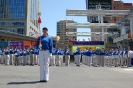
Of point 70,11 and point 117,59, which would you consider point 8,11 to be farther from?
point 117,59

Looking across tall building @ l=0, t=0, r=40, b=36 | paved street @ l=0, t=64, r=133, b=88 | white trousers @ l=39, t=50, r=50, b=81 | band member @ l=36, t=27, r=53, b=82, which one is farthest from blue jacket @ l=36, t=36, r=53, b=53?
tall building @ l=0, t=0, r=40, b=36

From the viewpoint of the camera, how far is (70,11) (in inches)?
1732

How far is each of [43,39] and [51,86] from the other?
2.30 m

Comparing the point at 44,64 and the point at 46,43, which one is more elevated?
the point at 46,43

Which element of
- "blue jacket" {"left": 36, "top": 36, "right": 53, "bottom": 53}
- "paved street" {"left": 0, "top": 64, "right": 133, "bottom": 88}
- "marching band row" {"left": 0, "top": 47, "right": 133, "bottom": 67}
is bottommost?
"paved street" {"left": 0, "top": 64, "right": 133, "bottom": 88}

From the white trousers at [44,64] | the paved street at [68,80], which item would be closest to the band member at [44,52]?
the white trousers at [44,64]

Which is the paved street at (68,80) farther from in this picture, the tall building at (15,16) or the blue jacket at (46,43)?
the tall building at (15,16)

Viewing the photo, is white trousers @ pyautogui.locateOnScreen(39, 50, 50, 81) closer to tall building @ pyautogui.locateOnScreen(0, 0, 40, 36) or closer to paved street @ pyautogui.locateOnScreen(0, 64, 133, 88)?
paved street @ pyautogui.locateOnScreen(0, 64, 133, 88)

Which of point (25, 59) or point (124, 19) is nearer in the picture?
point (25, 59)

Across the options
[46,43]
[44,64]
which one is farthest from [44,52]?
[44,64]

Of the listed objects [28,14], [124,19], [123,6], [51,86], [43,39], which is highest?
[123,6]

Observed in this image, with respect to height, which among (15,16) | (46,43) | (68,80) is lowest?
(68,80)

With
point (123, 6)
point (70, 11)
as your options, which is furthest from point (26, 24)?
point (123, 6)

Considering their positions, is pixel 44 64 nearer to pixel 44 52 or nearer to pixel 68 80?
pixel 44 52
